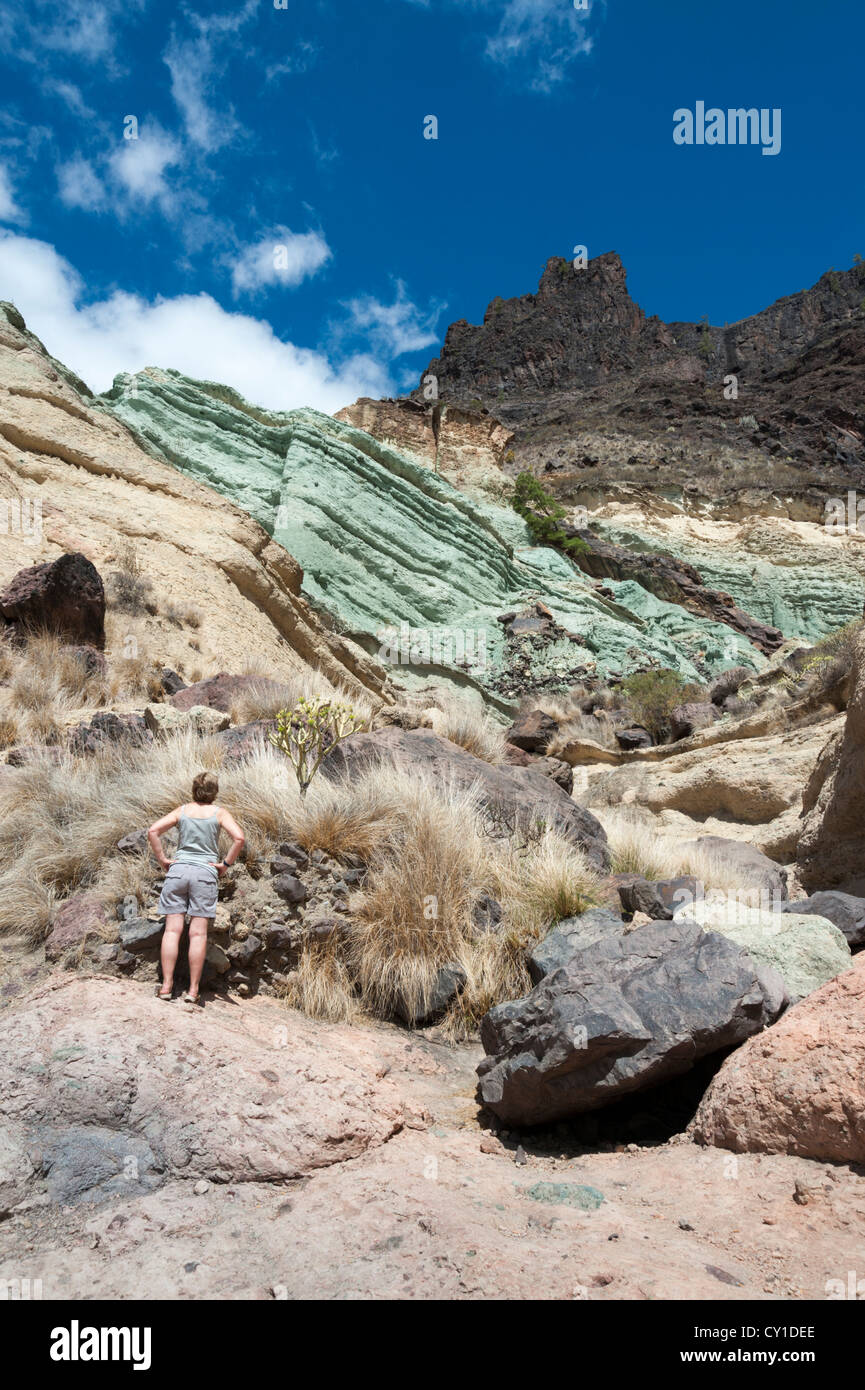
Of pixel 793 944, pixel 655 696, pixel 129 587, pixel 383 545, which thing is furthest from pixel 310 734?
pixel 383 545

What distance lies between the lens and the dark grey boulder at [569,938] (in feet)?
13.5

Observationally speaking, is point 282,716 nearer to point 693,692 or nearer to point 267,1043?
point 267,1043

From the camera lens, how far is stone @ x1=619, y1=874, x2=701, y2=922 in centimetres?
486

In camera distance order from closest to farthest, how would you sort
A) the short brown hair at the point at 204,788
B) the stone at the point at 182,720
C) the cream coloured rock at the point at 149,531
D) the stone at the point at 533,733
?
the short brown hair at the point at 204,788
the stone at the point at 182,720
the cream coloured rock at the point at 149,531
the stone at the point at 533,733

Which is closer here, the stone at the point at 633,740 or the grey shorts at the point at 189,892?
the grey shorts at the point at 189,892

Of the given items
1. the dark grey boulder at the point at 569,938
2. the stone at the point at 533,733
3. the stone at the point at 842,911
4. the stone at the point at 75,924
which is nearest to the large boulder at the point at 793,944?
the stone at the point at 842,911

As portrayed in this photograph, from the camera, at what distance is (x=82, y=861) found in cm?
434

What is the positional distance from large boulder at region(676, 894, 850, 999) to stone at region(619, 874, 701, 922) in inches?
26.1

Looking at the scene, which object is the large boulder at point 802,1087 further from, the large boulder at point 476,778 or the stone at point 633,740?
the stone at point 633,740

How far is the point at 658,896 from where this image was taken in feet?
16.2

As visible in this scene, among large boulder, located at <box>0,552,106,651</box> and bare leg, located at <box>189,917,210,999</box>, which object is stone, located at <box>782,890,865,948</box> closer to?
bare leg, located at <box>189,917,210,999</box>

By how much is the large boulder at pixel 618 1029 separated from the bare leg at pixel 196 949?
1.33 metres
